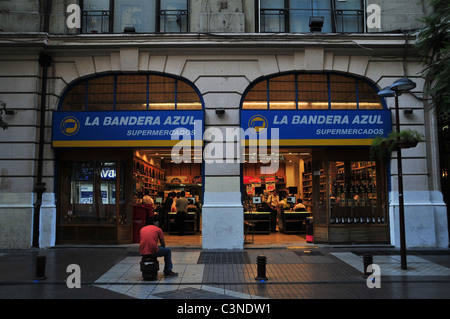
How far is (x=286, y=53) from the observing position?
1430 cm

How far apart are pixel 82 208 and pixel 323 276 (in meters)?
8.93

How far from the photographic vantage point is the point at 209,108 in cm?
1402

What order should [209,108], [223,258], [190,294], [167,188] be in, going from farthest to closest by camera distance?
[167,188], [209,108], [223,258], [190,294]

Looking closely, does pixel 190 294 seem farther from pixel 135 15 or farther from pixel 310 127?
pixel 135 15

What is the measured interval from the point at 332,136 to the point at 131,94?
24.0 ft

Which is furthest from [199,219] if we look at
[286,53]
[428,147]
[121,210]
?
[428,147]

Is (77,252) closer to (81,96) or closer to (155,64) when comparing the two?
(81,96)

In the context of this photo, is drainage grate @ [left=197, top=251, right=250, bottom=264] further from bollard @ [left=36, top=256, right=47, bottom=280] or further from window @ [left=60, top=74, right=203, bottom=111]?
window @ [left=60, top=74, right=203, bottom=111]

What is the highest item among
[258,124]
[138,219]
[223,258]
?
[258,124]

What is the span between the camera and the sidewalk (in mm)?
8195

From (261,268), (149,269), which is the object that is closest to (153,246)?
(149,269)

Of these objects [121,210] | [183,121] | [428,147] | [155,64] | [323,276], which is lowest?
[323,276]

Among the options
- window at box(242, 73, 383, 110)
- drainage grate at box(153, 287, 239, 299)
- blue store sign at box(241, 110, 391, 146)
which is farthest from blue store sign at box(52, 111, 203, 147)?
drainage grate at box(153, 287, 239, 299)

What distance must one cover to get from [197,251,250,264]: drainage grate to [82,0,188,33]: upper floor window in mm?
8052
